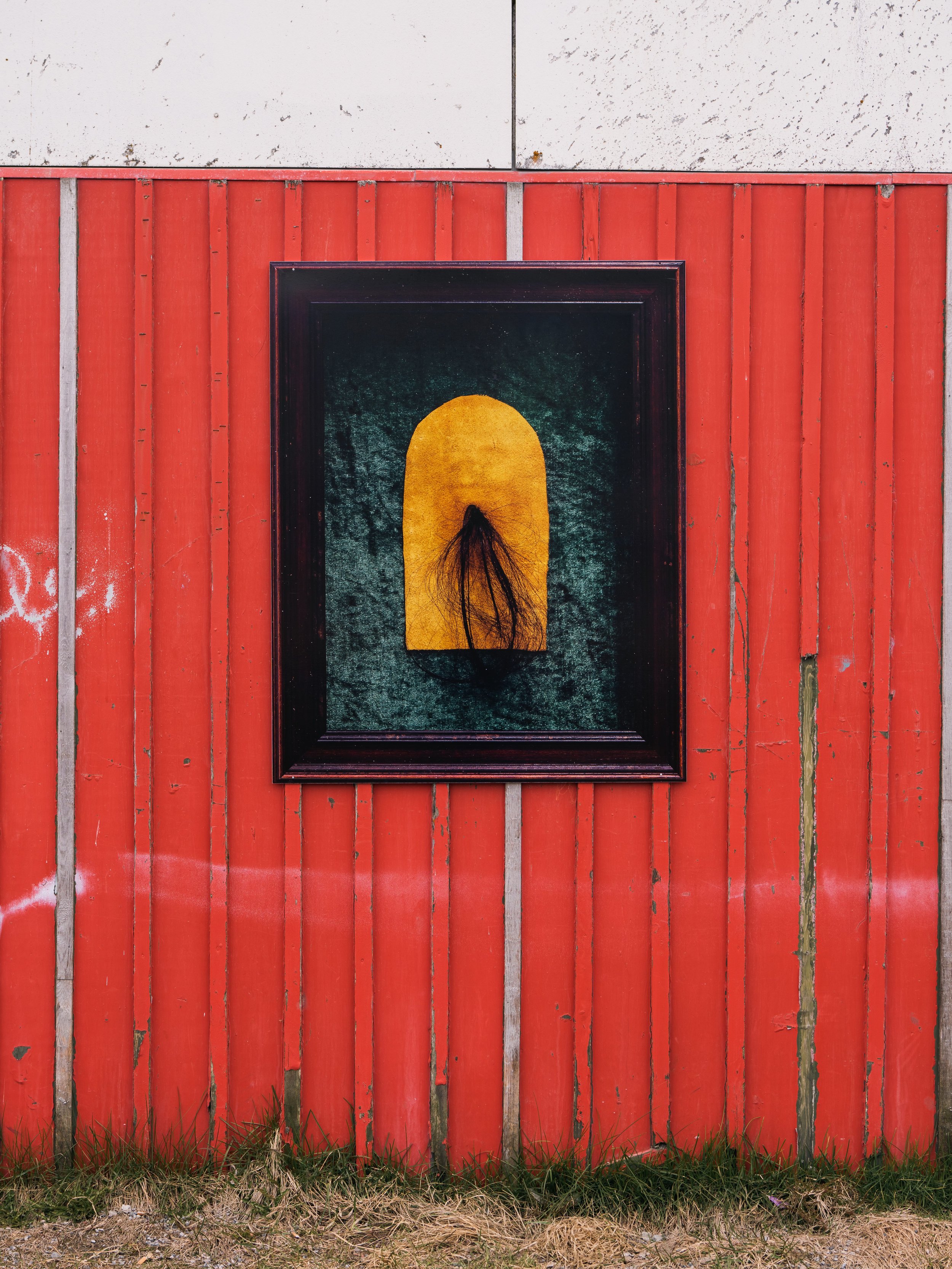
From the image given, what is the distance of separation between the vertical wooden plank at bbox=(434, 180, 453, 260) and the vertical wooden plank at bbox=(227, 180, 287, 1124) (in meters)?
0.49

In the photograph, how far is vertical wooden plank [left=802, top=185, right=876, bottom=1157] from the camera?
2.77 metres

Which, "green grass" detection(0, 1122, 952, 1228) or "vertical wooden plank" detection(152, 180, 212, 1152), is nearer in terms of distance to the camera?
"green grass" detection(0, 1122, 952, 1228)

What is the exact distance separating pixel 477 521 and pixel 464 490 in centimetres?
11

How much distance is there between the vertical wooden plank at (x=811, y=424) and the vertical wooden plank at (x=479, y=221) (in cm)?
95

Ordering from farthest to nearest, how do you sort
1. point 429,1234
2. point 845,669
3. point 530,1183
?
1. point 845,669
2. point 530,1183
3. point 429,1234

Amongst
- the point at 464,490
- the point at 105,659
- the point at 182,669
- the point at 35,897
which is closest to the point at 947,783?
the point at 464,490

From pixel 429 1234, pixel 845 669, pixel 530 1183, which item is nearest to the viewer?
pixel 429 1234

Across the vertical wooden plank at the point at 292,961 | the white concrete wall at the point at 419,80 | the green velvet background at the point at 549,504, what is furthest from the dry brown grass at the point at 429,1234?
the white concrete wall at the point at 419,80

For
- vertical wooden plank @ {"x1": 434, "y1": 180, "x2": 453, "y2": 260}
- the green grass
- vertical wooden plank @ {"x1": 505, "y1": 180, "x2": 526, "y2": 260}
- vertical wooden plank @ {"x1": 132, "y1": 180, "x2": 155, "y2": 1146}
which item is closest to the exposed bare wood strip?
vertical wooden plank @ {"x1": 505, "y1": 180, "x2": 526, "y2": 260}

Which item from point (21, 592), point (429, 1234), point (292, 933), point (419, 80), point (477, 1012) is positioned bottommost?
point (429, 1234)

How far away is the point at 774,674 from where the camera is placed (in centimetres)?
279

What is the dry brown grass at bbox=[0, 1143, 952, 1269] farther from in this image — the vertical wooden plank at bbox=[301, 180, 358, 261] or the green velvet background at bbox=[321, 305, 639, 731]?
the vertical wooden plank at bbox=[301, 180, 358, 261]

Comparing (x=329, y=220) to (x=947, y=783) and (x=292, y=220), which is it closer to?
(x=292, y=220)

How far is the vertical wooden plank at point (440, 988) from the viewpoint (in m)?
2.72
